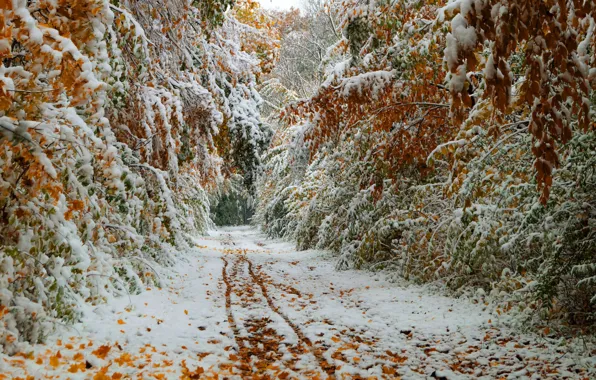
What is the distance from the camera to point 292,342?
565cm

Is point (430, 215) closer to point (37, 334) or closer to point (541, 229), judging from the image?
point (541, 229)

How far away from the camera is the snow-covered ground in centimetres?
448

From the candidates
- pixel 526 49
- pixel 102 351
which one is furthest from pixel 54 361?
pixel 526 49

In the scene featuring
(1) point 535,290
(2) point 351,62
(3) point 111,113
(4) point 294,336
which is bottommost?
(4) point 294,336

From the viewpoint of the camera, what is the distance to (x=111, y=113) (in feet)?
25.9

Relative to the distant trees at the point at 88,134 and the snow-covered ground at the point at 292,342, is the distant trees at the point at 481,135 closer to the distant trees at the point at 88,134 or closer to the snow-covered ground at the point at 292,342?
the snow-covered ground at the point at 292,342

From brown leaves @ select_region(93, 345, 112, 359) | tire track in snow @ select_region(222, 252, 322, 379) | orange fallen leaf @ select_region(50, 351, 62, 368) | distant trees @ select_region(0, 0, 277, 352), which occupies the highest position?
distant trees @ select_region(0, 0, 277, 352)

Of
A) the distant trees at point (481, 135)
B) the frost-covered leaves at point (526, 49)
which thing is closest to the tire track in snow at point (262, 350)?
the distant trees at point (481, 135)

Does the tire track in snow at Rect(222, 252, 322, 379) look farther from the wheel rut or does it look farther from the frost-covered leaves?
the frost-covered leaves

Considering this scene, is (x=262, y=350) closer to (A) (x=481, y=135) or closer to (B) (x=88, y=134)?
(B) (x=88, y=134)

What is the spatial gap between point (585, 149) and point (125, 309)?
5764 millimetres

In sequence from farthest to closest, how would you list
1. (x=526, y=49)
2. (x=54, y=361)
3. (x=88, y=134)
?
(x=88, y=134)
(x=54, y=361)
(x=526, y=49)

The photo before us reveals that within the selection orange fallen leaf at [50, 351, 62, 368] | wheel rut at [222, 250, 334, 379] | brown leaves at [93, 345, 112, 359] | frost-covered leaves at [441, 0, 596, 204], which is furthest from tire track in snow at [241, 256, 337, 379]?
frost-covered leaves at [441, 0, 596, 204]

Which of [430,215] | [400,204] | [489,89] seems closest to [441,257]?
[430,215]
